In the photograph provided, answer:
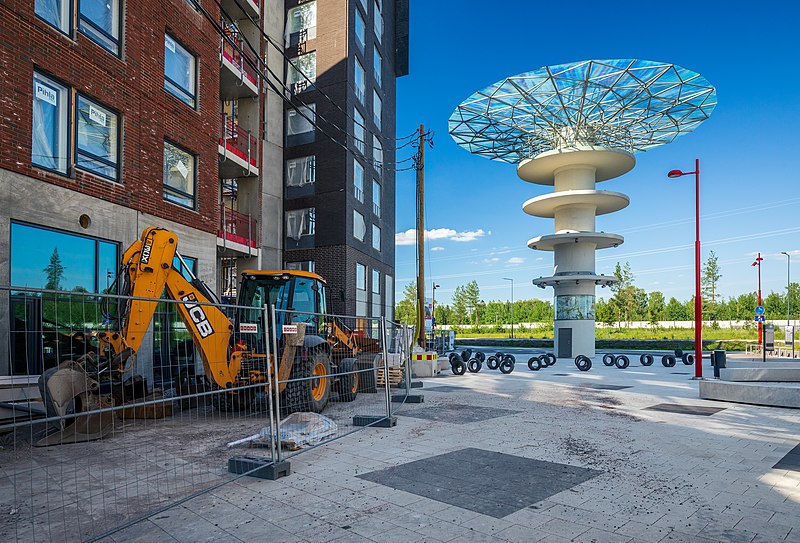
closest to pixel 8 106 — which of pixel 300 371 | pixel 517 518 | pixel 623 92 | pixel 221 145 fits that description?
pixel 300 371

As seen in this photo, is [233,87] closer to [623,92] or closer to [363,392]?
[363,392]

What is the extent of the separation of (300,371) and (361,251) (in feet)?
64.4


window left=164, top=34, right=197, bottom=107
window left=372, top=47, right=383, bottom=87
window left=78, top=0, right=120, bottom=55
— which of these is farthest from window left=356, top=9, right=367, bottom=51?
window left=78, top=0, right=120, bottom=55

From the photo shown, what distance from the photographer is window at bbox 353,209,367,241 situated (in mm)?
28641

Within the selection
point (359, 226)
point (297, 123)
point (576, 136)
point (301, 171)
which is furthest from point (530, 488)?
point (576, 136)

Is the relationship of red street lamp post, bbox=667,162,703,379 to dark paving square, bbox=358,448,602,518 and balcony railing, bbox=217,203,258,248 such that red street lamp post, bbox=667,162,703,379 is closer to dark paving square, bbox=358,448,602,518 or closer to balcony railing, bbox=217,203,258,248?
dark paving square, bbox=358,448,602,518

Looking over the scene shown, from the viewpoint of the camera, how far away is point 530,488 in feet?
20.0

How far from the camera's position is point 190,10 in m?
16.2

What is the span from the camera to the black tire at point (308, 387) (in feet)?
32.7

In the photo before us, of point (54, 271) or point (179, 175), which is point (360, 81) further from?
point (54, 271)

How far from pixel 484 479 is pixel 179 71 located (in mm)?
14449

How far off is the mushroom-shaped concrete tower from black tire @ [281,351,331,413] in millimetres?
23196

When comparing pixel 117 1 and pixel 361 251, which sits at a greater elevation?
pixel 117 1

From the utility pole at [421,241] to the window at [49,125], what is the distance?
13333 mm
